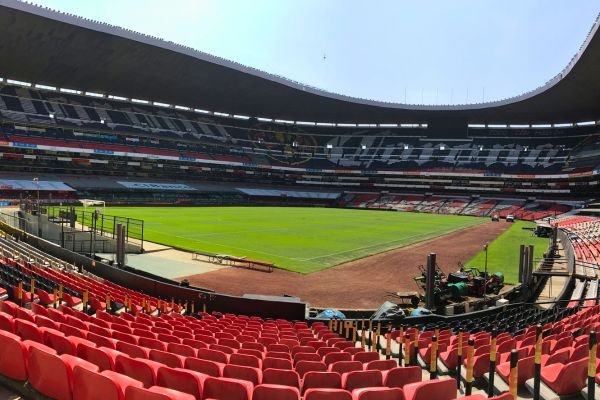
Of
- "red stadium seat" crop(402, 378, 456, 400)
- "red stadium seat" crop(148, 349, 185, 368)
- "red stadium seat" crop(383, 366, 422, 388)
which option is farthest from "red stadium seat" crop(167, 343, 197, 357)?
"red stadium seat" crop(402, 378, 456, 400)

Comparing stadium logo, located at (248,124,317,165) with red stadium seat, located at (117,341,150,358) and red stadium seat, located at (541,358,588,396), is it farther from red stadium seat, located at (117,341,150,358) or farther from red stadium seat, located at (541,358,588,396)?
red stadium seat, located at (541,358,588,396)

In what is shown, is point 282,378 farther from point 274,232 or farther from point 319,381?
point 274,232

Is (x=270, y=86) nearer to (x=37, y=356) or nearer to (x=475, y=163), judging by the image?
(x=475, y=163)

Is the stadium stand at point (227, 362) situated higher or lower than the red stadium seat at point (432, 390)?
Result: lower

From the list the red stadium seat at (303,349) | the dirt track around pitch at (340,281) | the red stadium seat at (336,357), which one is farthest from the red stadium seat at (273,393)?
the dirt track around pitch at (340,281)

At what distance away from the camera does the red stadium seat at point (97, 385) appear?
3305 mm

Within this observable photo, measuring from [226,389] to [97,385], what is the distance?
110 centimetres

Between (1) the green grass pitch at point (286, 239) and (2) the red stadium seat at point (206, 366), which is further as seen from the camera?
(1) the green grass pitch at point (286, 239)

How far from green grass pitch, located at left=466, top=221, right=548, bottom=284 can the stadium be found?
1.16 ft

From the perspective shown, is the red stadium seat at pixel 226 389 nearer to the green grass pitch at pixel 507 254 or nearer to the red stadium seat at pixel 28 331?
the red stadium seat at pixel 28 331

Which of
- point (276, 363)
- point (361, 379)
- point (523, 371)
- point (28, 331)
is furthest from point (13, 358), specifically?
point (523, 371)

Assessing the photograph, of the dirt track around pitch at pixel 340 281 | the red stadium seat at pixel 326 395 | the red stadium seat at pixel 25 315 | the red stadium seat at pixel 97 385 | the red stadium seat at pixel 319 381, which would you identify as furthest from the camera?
the dirt track around pitch at pixel 340 281

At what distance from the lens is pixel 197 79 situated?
72.8 meters

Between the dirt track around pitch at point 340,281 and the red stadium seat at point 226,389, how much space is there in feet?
41.2
